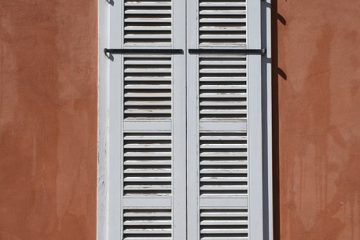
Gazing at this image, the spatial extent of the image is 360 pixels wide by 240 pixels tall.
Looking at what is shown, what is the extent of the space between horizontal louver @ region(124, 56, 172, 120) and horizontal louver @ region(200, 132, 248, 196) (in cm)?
27

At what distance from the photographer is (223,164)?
370 cm

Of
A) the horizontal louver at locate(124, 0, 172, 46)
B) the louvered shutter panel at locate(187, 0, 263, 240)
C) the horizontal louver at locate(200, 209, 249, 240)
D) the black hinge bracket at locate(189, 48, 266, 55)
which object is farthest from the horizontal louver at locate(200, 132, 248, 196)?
the horizontal louver at locate(124, 0, 172, 46)

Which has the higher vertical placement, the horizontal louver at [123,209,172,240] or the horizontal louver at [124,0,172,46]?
the horizontal louver at [124,0,172,46]

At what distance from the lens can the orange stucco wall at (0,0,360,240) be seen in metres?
3.70

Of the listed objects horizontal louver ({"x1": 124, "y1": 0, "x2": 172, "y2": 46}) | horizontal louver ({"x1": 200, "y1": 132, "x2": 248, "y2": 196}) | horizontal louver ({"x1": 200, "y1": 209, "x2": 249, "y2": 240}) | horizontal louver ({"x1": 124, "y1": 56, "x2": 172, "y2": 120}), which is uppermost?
horizontal louver ({"x1": 124, "y1": 0, "x2": 172, "y2": 46})
